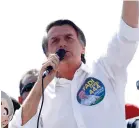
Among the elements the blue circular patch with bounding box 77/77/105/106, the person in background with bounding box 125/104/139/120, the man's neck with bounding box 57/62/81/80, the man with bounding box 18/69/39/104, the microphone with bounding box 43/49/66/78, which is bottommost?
the person in background with bounding box 125/104/139/120

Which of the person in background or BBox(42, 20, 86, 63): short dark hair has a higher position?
BBox(42, 20, 86, 63): short dark hair

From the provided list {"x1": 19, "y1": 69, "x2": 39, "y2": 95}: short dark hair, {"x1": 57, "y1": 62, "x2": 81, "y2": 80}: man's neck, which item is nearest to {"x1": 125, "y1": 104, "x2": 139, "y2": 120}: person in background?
{"x1": 57, "y1": 62, "x2": 81, "y2": 80}: man's neck

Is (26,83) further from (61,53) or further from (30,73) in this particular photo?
(61,53)

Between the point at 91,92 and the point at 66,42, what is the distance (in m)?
0.38

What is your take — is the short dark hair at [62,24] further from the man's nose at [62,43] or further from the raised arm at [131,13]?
the raised arm at [131,13]

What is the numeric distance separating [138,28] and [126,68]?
0.93 ft

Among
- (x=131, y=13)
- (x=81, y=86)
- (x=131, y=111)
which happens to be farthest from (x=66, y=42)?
(x=131, y=111)

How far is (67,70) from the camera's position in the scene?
2.69 meters

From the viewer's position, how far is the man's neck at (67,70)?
265 centimetres

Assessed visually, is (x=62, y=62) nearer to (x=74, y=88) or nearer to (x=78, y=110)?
(x=74, y=88)

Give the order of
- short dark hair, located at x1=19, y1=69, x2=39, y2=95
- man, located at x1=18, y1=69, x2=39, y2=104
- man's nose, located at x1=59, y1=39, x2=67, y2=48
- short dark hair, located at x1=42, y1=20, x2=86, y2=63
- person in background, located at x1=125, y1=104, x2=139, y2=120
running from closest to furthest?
man's nose, located at x1=59, y1=39, x2=67, y2=48 < short dark hair, located at x1=42, y1=20, x2=86, y2=63 < person in background, located at x1=125, y1=104, x2=139, y2=120 < man, located at x1=18, y1=69, x2=39, y2=104 < short dark hair, located at x1=19, y1=69, x2=39, y2=95

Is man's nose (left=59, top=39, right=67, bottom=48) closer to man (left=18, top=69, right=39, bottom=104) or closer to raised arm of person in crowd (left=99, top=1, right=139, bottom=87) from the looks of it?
raised arm of person in crowd (left=99, top=1, right=139, bottom=87)

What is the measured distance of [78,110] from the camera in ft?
8.06

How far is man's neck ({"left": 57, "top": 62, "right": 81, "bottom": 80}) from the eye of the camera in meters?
2.65
